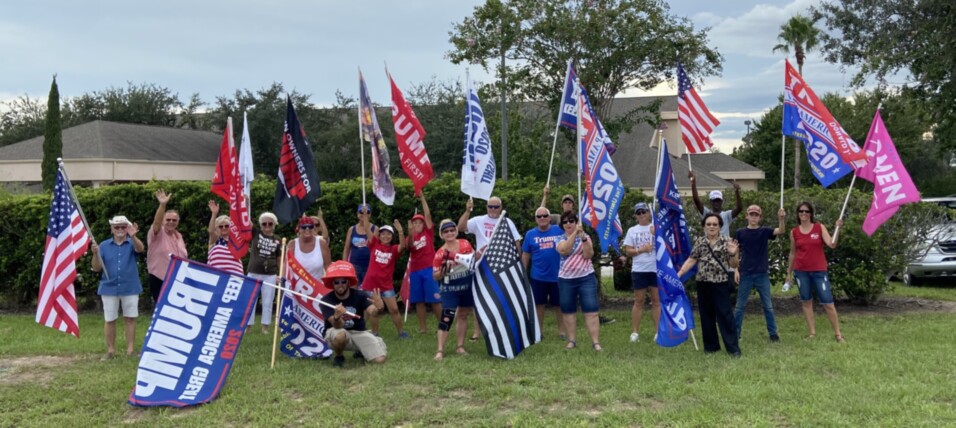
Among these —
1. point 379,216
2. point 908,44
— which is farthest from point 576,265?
point 908,44

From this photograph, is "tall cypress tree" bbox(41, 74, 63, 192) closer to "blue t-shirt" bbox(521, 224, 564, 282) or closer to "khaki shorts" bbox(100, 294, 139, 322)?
"khaki shorts" bbox(100, 294, 139, 322)

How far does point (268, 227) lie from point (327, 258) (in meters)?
0.91

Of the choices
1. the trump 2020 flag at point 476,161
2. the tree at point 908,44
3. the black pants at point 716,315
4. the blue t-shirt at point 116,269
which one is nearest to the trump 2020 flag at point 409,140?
the trump 2020 flag at point 476,161

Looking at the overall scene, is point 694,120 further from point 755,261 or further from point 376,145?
point 376,145

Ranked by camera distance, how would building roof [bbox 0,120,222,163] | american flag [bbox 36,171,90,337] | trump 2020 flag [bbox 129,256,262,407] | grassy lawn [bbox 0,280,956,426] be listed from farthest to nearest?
building roof [bbox 0,120,222,163], american flag [bbox 36,171,90,337], trump 2020 flag [bbox 129,256,262,407], grassy lawn [bbox 0,280,956,426]

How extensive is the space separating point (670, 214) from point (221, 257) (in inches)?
211

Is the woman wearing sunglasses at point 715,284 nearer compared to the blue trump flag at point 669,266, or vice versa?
the woman wearing sunglasses at point 715,284

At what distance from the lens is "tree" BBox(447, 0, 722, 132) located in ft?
61.2

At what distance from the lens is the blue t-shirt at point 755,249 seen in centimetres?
835

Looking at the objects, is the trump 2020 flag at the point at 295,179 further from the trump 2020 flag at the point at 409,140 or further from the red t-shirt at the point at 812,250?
the red t-shirt at the point at 812,250

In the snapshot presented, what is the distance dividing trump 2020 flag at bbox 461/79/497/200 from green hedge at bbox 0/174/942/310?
1895 millimetres

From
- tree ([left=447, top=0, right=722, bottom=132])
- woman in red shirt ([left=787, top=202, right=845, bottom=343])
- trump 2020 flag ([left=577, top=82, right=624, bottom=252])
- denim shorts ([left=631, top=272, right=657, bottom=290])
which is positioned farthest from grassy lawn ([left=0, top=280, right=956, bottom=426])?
tree ([left=447, top=0, right=722, bottom=132])

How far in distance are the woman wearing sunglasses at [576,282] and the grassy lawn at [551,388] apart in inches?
12.3

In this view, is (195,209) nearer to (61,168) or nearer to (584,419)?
(61,168)
